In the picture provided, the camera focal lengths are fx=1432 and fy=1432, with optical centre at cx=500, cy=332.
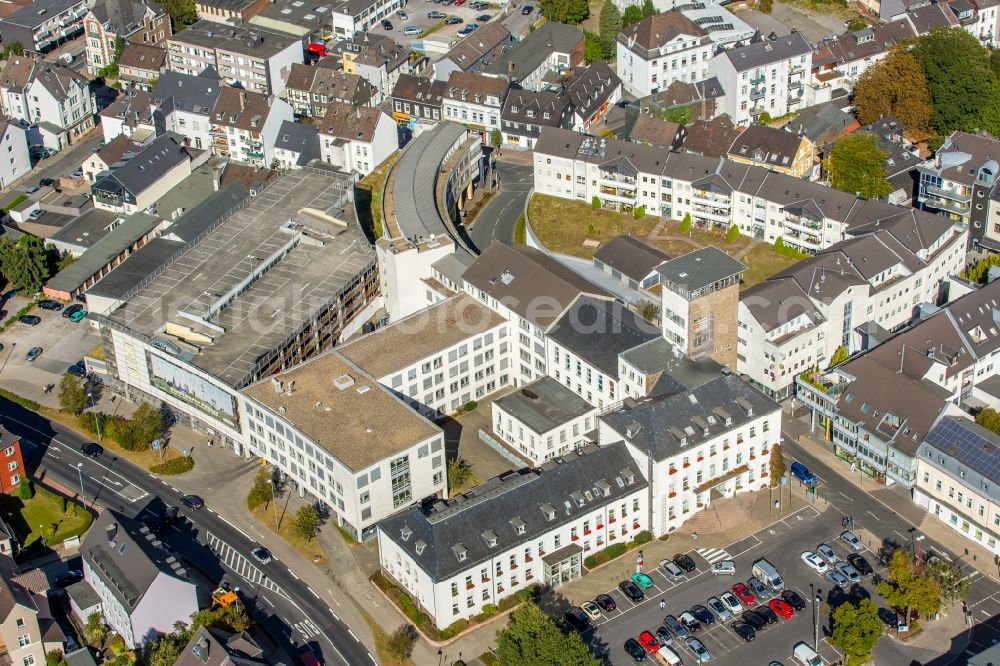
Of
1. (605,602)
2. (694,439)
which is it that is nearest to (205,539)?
(605,602)

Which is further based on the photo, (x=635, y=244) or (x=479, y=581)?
(x=635, y=244)

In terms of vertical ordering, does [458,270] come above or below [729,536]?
above

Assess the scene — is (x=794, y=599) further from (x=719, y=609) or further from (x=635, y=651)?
(x=635, y=651)

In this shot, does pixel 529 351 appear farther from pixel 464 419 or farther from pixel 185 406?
pixel 185 406

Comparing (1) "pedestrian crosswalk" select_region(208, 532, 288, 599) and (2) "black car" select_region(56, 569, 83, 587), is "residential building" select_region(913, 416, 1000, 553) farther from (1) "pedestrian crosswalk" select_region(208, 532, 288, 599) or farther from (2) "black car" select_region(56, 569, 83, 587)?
(2) "black car" select_region(56, 569, 83, 587)

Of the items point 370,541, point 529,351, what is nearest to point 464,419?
point 529,351

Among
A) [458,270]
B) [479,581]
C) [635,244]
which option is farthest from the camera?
[635,244]
